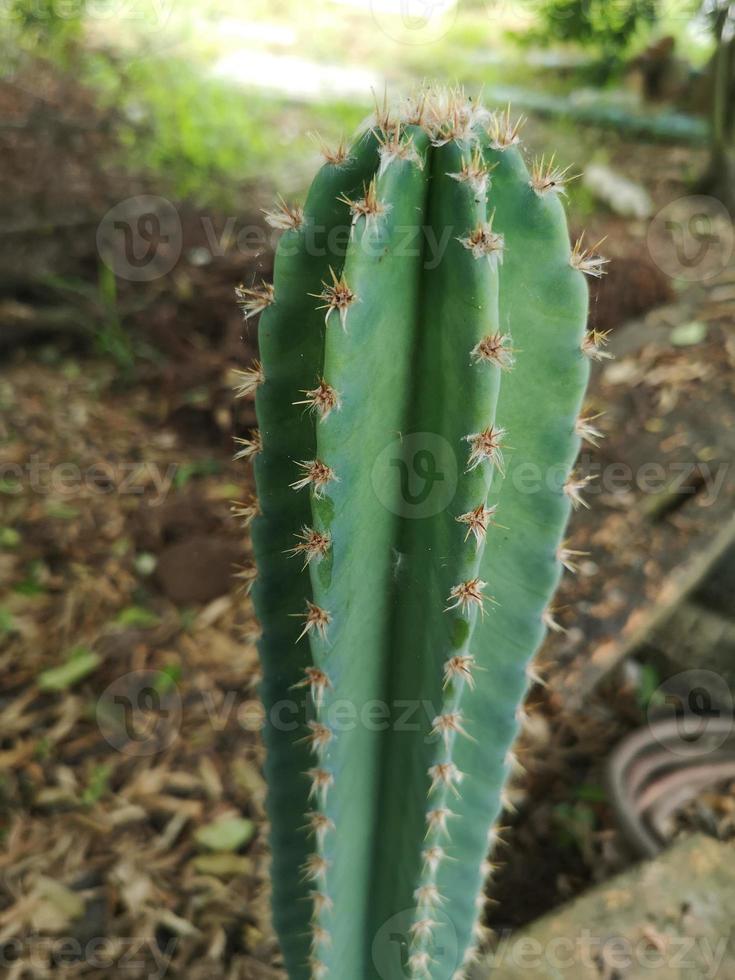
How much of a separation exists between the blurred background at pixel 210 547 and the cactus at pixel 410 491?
8.0 inches

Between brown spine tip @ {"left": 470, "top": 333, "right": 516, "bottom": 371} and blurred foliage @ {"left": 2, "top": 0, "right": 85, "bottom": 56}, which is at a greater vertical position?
blurred foliage @ {"left": 2, "top": 0, "right": 85, "bottom": 56}

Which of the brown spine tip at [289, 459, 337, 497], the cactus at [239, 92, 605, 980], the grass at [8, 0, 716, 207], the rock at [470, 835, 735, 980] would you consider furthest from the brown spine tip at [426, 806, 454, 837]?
the grass at [8, 0, 716, 207]

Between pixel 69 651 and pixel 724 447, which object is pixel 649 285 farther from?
pixel 69 651

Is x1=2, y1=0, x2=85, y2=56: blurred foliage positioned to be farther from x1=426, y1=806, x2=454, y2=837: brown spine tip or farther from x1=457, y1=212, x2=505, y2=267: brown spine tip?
x1=426, y1=806, x2=454, y2=837: brown spine tip

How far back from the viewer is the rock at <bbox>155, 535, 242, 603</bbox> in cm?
253

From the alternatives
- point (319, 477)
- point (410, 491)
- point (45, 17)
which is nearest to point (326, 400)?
point (319, 477)

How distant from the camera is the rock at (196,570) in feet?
8.30

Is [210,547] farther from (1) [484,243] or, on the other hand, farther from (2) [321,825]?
(1) [484,243]

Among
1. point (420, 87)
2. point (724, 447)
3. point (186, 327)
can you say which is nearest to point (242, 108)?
point (186, 327)

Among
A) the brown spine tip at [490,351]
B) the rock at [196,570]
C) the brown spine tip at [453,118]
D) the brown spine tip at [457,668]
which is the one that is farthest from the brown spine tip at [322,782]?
the rock at [196,570]

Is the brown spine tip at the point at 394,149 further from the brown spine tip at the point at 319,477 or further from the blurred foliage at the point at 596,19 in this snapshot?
the blurred foliage at the point at 596,19

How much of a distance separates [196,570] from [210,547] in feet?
0.29

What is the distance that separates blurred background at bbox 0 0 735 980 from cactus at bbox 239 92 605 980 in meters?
0.20

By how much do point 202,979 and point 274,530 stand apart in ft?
3.60
